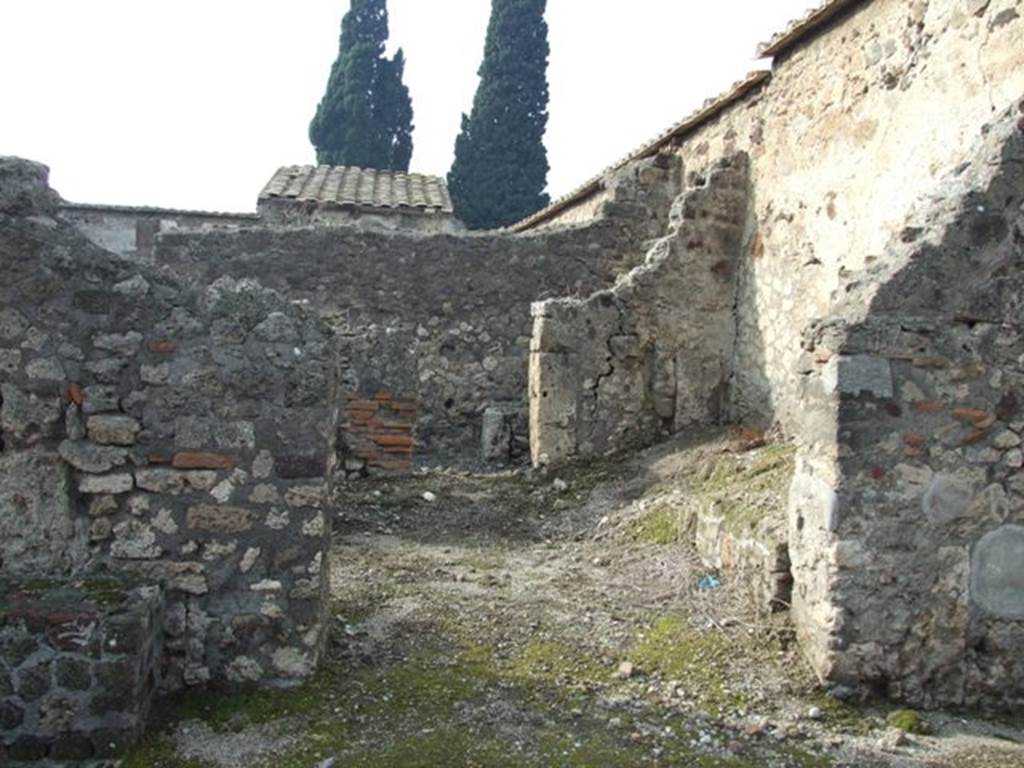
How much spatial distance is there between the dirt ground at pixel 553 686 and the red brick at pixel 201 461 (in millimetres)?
932

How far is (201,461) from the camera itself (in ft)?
12.4

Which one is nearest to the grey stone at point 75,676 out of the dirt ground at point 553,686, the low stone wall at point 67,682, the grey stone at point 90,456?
the low stone wall at point 67,682

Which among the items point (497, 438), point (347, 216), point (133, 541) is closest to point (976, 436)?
point (133, 541)

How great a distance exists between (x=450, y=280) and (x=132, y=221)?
264 inches

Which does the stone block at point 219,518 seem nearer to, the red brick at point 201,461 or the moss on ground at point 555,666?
the red brick at point 201,461

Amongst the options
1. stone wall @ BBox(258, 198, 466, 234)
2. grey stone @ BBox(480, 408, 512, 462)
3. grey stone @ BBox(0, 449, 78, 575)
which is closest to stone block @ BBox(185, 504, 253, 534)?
grey stone @ BBox(0, 449, 78, 575)

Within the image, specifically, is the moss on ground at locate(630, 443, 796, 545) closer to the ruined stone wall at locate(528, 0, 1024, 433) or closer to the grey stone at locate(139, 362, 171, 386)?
the ruined stone wall at locate(528, 0, 1024, 433)

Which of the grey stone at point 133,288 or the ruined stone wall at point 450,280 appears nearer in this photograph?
the grey stone at point 133,288

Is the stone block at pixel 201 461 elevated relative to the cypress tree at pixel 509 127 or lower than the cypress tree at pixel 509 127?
lower

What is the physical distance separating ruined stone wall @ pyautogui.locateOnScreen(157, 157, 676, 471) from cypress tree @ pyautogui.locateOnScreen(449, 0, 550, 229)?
1505 cm

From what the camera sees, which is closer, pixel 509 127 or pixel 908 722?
pixel 908 722

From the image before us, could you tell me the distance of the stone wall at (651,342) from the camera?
7.89 metres

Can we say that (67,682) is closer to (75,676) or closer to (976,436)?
(75,676)

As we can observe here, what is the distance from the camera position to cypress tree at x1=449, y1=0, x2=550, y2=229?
25391 millimetres
